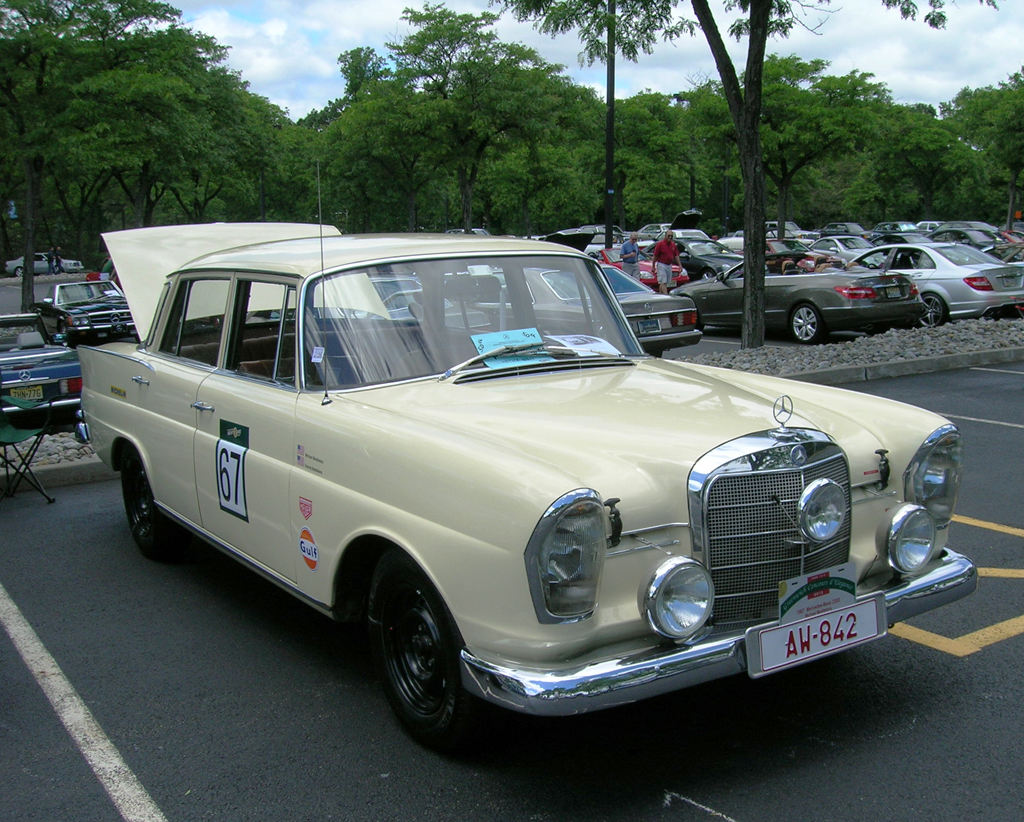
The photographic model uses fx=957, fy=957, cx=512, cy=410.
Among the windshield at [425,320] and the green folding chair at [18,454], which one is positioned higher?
the windshield at [425,320]

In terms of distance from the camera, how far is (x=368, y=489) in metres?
3.36

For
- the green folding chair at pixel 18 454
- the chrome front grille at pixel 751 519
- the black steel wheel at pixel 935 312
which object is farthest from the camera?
the black steel wheel at pixel 935 312

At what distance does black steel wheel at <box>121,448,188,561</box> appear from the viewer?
212 inches

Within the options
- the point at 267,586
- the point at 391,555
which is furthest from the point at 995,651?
the point at 267,586

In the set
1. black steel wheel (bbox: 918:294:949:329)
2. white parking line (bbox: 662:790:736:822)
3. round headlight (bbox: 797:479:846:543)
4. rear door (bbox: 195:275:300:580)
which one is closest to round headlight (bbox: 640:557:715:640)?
round headlight (bbox: 797:479:846:543)

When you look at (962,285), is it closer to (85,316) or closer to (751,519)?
(751,519)

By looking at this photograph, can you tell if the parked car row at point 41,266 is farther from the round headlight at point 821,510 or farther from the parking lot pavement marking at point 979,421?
the round headlight at point 821,510

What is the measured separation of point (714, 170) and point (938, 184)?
1444 centimetres

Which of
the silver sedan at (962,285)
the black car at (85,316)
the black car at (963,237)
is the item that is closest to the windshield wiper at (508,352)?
the silver sedan at (962,285)

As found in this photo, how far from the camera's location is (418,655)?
3.35 meters

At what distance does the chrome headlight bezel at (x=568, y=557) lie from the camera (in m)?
2.74

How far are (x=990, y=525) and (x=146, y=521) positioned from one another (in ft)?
16.3

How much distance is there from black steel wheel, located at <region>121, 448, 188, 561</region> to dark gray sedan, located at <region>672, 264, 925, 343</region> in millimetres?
11436

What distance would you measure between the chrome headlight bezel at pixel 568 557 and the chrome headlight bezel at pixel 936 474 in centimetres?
141
